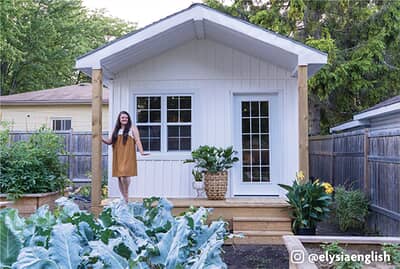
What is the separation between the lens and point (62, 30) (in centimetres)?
2006

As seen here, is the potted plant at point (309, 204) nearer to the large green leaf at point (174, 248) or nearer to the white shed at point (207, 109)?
the white shed at point (207, 109)

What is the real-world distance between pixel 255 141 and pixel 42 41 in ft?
51.6

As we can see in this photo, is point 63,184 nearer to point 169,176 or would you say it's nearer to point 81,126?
point 169,176

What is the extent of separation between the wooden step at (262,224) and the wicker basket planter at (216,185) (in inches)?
28.3

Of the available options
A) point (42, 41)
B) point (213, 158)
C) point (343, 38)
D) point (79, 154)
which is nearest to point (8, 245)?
point (213, 158)

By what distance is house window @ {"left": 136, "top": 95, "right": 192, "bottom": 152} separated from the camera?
289 inches

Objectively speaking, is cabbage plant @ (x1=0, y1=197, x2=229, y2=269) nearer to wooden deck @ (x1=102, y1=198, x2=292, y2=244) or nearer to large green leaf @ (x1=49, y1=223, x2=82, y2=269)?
large green leaf @ (x1=49, y1=223, x2=82, y2=269)

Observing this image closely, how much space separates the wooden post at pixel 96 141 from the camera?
5867 millimetres

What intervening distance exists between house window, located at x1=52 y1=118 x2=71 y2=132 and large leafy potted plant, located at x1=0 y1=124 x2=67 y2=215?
636cm

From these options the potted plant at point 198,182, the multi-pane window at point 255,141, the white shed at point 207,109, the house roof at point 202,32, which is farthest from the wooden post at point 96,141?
the multi-pane window at point 255,141

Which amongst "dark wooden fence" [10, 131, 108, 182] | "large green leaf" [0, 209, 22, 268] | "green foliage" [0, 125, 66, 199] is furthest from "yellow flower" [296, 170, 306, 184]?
"dark wooden fence" [10, 131, 108, 182]

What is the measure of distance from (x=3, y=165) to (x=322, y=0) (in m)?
9.94

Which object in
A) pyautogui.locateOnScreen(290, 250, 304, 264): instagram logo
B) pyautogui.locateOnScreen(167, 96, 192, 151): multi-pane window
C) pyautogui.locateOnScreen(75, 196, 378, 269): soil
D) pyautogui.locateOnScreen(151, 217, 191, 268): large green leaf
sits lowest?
pyautogui.locateOnScreen(75, 196, 378, 269): soil

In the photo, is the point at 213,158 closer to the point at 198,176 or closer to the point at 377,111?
the point at 198,176
